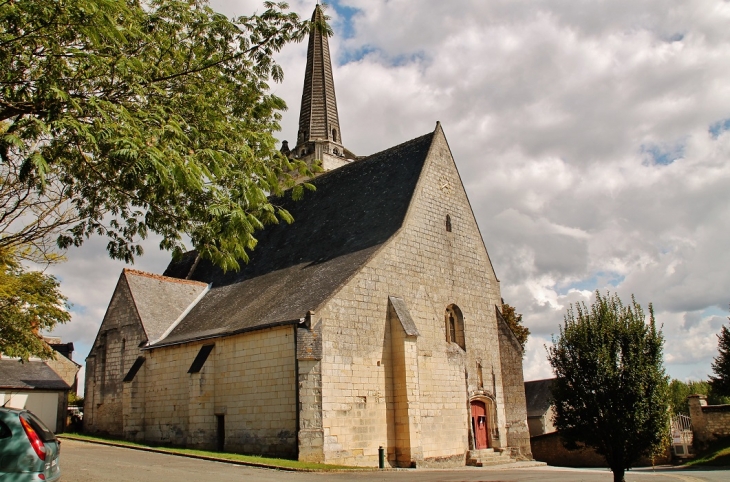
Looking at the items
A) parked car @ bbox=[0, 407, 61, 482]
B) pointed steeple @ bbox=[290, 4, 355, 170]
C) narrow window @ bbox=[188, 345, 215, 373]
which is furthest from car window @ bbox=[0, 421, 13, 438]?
pointed steeple @ bbox=[290, 4, 355, 170]

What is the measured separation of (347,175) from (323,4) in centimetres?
1462

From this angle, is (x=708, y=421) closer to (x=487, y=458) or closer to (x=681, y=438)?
(x=681, y=438)

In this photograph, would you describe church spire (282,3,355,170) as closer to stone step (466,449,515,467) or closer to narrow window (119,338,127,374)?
narrow window (119,338,127,374)

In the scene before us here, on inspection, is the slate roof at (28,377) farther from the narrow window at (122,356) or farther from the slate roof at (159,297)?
the slate roof at (159,297)

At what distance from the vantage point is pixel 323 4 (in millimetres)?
10508

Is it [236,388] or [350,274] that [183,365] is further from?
[350,274]

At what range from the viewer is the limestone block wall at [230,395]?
680 inches

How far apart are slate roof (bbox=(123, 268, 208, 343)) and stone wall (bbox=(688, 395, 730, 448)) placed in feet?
71.9

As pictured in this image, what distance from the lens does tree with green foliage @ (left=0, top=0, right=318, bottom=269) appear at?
25.0 ft

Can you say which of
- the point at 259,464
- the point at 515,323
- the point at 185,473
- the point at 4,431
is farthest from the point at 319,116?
the point at 4,431

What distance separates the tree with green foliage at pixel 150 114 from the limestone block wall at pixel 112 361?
1470cm

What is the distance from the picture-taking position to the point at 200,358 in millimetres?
19891

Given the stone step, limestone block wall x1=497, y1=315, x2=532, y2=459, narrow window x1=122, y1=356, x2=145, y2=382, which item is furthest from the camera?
narrow window x1=122, y1=356, x2=145, y2=382

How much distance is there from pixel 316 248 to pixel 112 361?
1011 centimetres
